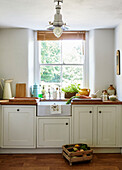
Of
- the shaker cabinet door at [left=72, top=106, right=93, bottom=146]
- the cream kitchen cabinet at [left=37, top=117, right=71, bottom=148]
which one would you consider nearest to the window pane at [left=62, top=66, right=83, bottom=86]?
the shaker cabinet door at [left=72, top=106, right=93, bottom=146]

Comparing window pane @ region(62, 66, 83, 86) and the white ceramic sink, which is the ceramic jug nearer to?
window pane @ region(62, 66, 83, 86)

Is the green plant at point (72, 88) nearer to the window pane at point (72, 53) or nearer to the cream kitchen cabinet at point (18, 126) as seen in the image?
the window pane at point (72, 53)

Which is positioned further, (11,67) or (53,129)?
(11,67)

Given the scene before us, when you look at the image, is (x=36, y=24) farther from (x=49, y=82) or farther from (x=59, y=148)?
(x=59, y=148)

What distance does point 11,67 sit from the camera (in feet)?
16.8

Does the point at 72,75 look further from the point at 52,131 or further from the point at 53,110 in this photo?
the point at 52,131

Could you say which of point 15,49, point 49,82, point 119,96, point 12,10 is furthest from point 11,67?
point 119,96

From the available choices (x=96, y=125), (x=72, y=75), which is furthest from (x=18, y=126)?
(x=72, y=75)

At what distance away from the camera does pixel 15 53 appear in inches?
201

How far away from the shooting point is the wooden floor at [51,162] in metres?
3.78

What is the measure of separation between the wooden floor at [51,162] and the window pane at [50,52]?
7.18 ft

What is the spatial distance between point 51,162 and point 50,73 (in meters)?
2.19

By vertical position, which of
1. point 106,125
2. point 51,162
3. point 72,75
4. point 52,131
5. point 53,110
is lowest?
point 51,162

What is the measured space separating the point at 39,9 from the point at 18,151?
259 cm
